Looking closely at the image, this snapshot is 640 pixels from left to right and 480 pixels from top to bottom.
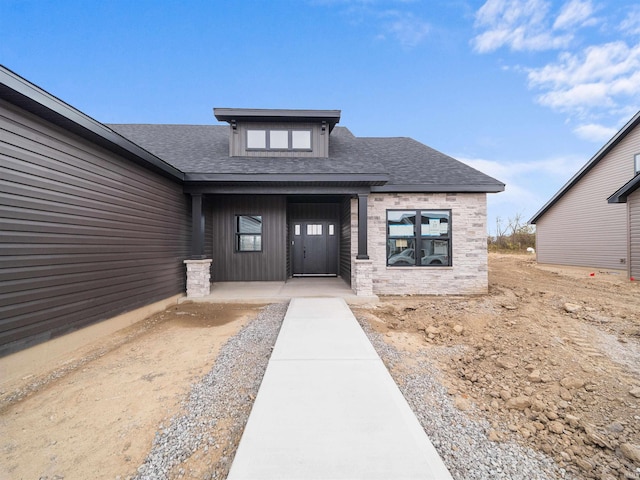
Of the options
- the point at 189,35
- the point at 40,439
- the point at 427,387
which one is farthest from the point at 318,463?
the point at 189,35

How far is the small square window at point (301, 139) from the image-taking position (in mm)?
7914

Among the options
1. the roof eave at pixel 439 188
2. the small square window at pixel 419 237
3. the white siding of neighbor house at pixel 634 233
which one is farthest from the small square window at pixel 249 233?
the white siding of neighbor house at pixel 634 233

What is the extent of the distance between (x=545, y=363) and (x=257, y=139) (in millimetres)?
8026

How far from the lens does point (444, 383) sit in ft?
Result: 9.69

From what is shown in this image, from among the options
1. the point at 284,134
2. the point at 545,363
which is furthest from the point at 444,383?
the point at 284,134

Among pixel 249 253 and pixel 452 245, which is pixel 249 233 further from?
pixel 452 245

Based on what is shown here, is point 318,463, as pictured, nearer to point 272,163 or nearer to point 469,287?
point 272,163

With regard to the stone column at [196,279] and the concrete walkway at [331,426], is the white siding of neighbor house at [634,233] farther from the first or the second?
the stone column at [196,279]

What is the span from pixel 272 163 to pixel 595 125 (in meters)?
31.8

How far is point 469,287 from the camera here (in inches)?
287

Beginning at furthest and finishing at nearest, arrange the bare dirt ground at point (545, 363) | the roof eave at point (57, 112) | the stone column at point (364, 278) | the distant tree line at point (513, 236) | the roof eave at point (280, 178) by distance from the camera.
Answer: the distant tree line at point (513, 236), the stone column at point (364, 278), the roof eave at point (280, 178), the roof eave at point (57, 112), the bare dirt ground at point (545, 363)

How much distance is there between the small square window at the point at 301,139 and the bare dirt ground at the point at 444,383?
4936mm

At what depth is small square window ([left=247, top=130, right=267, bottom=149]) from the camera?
7.83m

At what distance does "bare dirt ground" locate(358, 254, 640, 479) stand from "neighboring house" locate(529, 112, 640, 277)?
4704 millimetres
